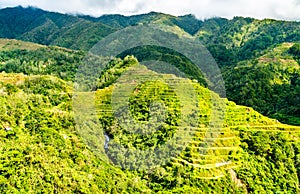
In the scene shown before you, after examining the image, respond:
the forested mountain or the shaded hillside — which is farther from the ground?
the shaded hillside

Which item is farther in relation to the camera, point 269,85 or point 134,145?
point 269,85

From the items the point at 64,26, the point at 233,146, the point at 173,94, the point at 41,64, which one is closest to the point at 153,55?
the point at 41,64

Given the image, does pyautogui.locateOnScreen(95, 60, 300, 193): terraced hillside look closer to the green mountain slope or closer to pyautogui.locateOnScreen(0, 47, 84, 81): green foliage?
the green mountain slope

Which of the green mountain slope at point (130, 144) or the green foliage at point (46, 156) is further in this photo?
the green mountain slope at point (130, 144)

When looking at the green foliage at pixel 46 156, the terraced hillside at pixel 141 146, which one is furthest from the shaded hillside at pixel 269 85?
the green foliage at pixel 46 156

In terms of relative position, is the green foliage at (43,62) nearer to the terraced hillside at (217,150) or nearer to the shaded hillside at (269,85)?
the terraced hillside at (217,150)

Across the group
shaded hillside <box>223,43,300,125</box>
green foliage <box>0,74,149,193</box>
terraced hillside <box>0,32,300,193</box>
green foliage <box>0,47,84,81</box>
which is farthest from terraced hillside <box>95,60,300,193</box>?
green foliage <box>0,47,84,81</box>

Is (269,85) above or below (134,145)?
above

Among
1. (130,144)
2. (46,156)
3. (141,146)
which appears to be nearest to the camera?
(46,156)

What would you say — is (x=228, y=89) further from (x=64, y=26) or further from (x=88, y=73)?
(x=64, y=26)

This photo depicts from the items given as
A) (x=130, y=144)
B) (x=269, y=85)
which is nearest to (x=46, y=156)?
(x=130, y=144)

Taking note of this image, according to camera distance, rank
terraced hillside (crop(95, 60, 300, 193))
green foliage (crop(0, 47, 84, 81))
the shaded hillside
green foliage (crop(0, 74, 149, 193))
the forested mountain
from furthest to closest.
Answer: the shaded hillside < green foliage (crop(0, 47, 84, 81)) < terraced hillside (crop(95, 60, 300, 193)) < the forested mountain < green foliage (crop(0, 74, 149, 193))

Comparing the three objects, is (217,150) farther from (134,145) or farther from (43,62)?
(43,62)
